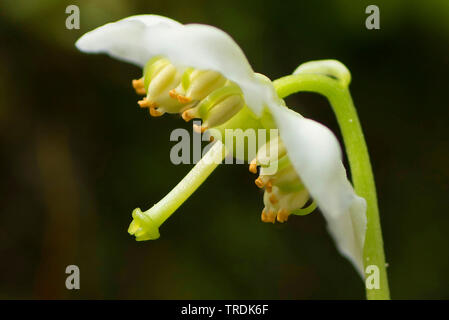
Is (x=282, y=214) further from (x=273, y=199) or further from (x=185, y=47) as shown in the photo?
(x=185, y=47)

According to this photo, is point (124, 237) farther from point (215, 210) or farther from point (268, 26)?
point (268, 26)

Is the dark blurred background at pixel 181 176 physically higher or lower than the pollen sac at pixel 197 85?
higher

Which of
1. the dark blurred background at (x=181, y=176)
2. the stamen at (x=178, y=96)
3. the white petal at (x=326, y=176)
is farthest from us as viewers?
the dark blurred background at (x=181, y=176)

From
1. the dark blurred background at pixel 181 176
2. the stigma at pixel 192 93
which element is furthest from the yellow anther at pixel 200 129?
the dark blurred background at pixel 181 176

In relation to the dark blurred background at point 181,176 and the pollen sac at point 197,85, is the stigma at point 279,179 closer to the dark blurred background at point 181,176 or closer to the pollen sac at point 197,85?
the pollen sac at point 197,85

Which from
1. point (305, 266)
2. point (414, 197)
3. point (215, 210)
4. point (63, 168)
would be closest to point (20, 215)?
point (63, 168)

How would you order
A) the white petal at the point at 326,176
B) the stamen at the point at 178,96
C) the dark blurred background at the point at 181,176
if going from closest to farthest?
the white petal at the point at 326,176 → the stamen at the point at 178,96 → the dark blurred background at the point at 181,176

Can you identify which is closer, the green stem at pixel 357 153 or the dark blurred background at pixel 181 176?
the green stem at pixel 357 153

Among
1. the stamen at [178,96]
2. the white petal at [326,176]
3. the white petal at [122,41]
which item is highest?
the white petal at [122,41]

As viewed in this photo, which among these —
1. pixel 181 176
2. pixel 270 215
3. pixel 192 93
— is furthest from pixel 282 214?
pixel 181 176
